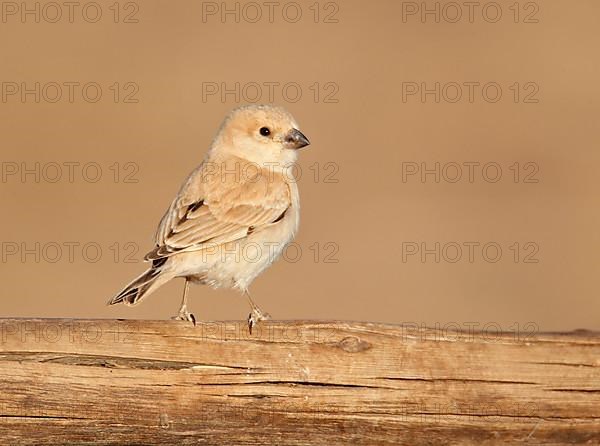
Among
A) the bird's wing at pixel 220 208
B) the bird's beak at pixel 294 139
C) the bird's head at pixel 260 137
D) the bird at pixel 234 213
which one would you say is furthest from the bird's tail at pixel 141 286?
the bird's beak at pixel 294 139

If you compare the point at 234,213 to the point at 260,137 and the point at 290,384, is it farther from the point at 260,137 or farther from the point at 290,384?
the point at 290,384

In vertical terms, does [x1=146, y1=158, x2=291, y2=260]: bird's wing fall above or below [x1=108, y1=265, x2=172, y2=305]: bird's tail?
above

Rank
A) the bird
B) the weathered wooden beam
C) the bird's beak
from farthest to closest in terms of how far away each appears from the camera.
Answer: the bird's beak, the bird, the weathered wooden beam

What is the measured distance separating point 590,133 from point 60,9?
9.14 m

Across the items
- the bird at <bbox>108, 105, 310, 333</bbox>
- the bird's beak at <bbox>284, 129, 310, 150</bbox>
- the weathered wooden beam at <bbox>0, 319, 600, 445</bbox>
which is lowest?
the weathered wooden beam at <bbox>0, 319, 600, 445</bbox>

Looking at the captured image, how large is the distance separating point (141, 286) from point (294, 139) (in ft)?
7.13

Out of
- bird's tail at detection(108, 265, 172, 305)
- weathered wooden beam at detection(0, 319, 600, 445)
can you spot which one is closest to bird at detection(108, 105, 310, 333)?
bird's tail at detection(108, 265, 172, 305)

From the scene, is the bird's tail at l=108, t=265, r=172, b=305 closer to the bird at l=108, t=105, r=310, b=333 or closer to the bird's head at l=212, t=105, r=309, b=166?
the bird at l=108, t=105, r=310, b=333

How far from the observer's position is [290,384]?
448cm

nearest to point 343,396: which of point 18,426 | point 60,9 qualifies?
point 18,426

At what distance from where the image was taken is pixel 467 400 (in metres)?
4.63

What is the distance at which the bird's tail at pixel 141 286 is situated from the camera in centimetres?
570

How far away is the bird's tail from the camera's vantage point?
5.70 meters

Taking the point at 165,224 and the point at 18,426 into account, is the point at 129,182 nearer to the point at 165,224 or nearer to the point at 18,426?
the point at 165,224
